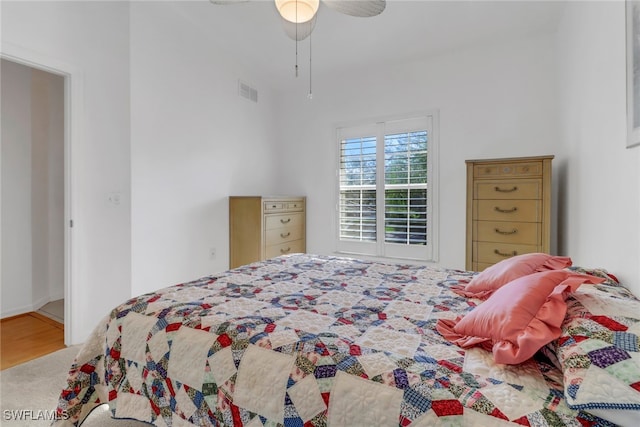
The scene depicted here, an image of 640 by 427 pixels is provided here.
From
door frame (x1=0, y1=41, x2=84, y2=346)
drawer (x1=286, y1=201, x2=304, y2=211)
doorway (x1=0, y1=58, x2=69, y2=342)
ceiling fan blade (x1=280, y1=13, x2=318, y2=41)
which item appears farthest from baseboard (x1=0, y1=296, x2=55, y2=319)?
ceiling fan blade (x1=280, y1=13, x2=318, y2=41)

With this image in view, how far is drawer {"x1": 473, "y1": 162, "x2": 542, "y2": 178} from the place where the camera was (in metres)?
2.58

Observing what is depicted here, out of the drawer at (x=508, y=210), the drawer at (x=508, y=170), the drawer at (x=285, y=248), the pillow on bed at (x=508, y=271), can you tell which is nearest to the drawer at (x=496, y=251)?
the drawer at (x=508, y=210)

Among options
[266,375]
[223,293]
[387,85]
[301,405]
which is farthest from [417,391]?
[387,85]

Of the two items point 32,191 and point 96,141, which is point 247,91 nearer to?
point 96,141

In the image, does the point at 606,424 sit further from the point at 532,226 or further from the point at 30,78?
the point at 30,78

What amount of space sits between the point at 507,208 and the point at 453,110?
1.28m

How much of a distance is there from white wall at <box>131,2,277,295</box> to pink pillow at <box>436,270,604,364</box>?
8.79ft

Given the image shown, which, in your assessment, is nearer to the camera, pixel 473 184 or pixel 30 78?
pixel 473 184

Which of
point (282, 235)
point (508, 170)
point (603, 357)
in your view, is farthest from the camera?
point (282, 235)

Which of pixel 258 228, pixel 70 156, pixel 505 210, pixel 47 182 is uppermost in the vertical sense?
pixel 70 156

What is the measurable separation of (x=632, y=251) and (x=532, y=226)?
1.45 m

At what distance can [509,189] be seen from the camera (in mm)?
2668

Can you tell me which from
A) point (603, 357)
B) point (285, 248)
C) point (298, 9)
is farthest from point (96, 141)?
point (603, 357)

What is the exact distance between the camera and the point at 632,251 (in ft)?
4.09
